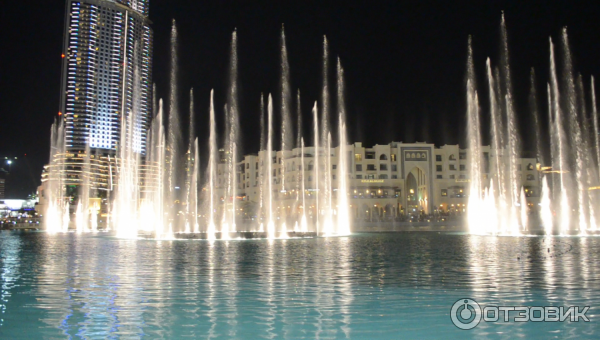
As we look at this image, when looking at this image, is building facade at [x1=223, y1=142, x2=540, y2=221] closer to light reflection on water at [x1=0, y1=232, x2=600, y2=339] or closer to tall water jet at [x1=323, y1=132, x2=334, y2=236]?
tall water jet at [x1=323, y1=132, x2=334, y2=236]

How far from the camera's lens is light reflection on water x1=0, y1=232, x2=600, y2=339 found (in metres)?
6.93

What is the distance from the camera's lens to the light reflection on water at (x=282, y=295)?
6.93 metres

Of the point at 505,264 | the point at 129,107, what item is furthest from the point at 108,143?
the point at 505,264

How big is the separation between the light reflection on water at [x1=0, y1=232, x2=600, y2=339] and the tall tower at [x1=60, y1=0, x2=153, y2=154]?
4404 inches

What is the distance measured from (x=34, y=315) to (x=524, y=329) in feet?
22.7

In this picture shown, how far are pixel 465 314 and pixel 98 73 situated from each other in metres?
130

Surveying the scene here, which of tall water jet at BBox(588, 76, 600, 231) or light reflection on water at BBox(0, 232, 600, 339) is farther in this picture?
tall water jet at BBox(588, 76, 600, 231)

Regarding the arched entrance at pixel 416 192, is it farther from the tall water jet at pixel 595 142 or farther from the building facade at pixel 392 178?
the tall water jet at pixel 595 142

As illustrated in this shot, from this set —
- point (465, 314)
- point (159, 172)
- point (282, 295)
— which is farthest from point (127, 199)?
point (465, 314)

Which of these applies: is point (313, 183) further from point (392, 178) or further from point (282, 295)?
point (282, 295)

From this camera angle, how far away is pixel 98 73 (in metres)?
126

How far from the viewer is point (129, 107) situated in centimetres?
13250

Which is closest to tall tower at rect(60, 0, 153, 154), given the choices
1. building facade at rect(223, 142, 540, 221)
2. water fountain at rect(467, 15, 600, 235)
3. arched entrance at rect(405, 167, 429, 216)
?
building facade at rect(223, 142, 540, 221)

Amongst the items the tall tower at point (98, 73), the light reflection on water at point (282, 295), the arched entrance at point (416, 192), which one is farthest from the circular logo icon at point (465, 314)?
the tall tower at point (98, 73)
